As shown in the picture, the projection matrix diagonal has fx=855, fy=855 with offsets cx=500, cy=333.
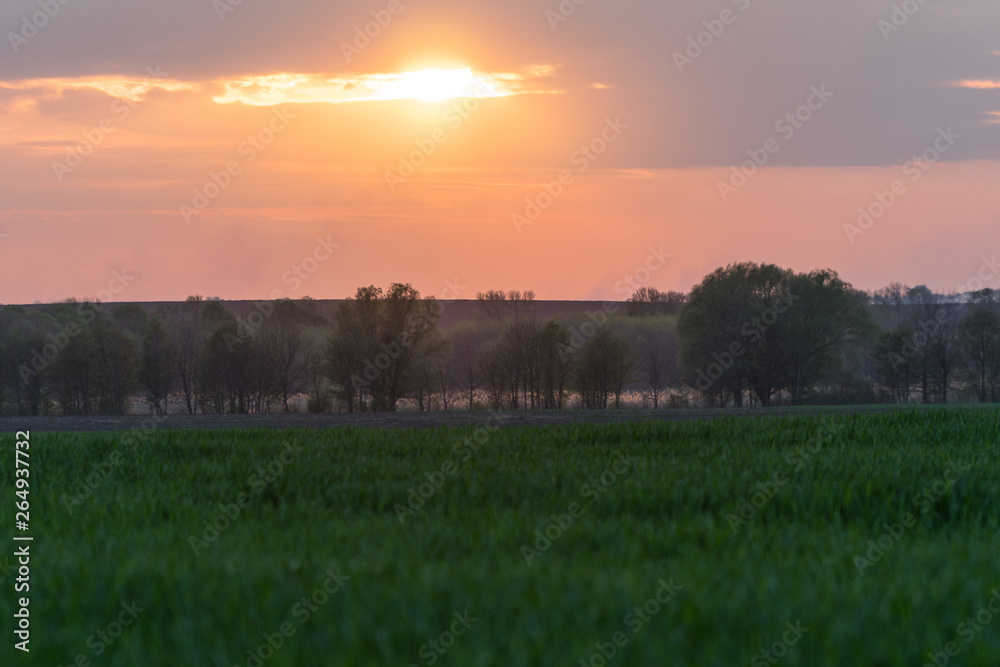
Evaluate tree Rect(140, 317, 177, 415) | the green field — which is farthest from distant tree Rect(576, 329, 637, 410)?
the green field

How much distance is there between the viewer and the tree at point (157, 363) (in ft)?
198

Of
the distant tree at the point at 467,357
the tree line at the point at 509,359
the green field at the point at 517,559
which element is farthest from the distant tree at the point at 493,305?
the green field at the point at 517,559

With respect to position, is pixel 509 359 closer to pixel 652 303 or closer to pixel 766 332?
pixel 766 332

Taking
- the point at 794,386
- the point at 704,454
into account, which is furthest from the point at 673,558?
the point at 794,386

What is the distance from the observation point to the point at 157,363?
60719mm

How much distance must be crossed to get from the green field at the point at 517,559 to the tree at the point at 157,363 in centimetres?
5098

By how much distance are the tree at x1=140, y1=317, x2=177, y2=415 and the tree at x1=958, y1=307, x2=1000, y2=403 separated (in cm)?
6044

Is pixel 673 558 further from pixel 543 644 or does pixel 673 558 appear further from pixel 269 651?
pixel 269 651

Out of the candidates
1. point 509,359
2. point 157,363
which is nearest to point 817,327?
point 509,359

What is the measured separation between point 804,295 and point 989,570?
6240cm

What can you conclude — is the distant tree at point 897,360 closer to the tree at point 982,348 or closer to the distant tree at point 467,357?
the tree at point 982,348

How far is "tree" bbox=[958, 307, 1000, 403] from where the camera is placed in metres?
66.3

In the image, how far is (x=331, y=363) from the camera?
55.6 m

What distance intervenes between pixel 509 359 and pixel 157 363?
987 inches
